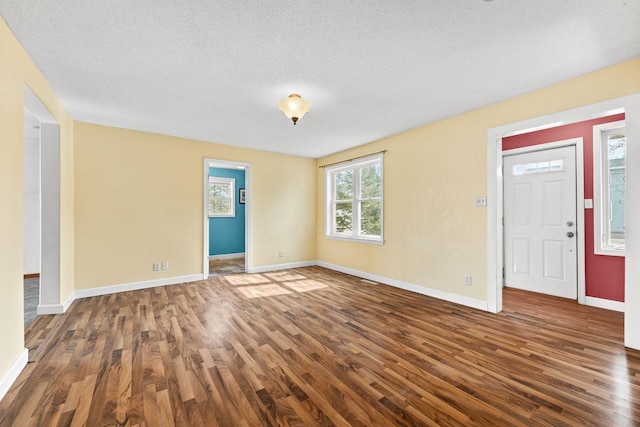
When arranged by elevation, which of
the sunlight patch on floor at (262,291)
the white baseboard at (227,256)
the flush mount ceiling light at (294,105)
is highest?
the flush mount ceiling light at (294,105)

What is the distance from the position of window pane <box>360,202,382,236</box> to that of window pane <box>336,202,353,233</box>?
0.99 feet

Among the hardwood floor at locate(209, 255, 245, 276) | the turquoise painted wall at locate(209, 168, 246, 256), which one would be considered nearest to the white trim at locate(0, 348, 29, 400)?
the hardwood floor at locate(209, 255, 245, 276)

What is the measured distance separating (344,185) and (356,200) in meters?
0.53

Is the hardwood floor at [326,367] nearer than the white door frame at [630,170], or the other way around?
the hardwood floor at [326,367]

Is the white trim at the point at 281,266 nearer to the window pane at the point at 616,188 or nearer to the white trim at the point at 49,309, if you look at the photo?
the white trim at the point at 49,309

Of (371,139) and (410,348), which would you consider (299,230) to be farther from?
(410,348)

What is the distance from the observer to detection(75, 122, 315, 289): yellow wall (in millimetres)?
3930

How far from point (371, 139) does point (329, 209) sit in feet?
6.18

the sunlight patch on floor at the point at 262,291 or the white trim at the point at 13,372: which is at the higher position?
the white trim at the point at 13,372

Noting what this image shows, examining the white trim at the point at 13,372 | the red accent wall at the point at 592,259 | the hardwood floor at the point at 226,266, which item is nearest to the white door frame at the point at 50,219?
the white trim at the point at 13,372

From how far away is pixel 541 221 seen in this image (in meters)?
3.93

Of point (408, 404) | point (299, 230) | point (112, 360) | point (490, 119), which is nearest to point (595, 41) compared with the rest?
point (490, 119)

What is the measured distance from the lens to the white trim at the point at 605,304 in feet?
10.5

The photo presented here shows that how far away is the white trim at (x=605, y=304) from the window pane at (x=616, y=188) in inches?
26.9
